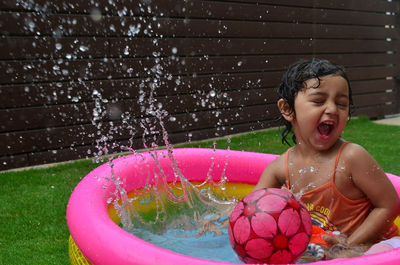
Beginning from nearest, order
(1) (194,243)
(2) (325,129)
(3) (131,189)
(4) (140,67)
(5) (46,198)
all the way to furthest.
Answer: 1. (2) (325,129)
2. (1) (194,243)
3. (3) (131,189)
4. (5) (46,198)
5. (4) (140,67)

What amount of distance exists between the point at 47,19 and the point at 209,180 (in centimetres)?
282

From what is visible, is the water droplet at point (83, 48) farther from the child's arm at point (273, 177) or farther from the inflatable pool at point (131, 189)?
the child's arm at point (273, 177)

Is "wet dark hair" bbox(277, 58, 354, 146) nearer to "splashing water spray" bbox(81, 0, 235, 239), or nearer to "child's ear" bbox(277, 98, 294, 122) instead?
"child's ear" bbox(277, 98, 294, 122)

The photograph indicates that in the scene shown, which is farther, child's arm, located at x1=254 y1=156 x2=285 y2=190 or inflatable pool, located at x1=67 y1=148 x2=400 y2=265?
child's arm, located at x1=254 y1=156 x2=285 y2=190

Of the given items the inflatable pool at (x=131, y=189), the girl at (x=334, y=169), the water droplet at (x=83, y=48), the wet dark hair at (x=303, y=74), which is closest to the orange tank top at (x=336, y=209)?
the girl at (x=334, y=169)

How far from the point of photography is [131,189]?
2.96m

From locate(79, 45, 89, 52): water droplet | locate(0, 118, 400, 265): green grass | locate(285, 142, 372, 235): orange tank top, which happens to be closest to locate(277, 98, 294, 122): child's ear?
locate(285, 142, 372, 235): orange tank top

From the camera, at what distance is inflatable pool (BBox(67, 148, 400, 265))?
1504mm

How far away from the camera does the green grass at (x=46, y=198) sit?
9.24ft

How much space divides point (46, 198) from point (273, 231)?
259cm

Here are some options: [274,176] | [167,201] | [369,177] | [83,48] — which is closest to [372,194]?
[369,177]

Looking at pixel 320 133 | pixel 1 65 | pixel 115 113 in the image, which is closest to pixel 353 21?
pixel 115 113

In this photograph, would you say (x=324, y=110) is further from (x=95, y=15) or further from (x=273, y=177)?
(x=95, y=15)

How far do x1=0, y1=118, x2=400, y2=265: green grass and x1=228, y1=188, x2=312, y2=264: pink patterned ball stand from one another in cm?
139
